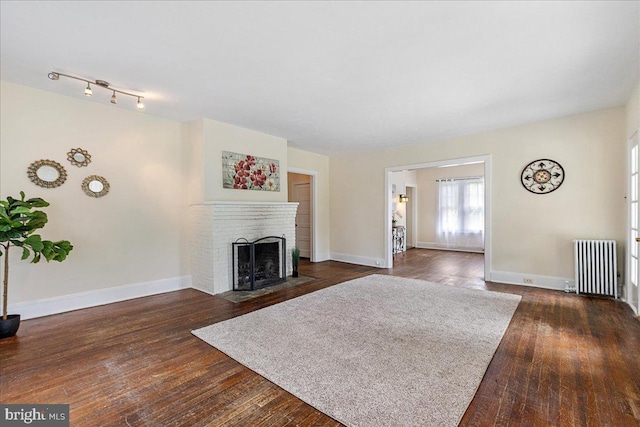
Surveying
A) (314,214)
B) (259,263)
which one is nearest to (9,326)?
(259,263)

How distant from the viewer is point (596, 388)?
1.98 m

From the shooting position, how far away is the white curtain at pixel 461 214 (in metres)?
8.61

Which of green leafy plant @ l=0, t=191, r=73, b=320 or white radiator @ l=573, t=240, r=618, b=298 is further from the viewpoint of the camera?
white radiator @ l=573, t=240, r=618, b=298

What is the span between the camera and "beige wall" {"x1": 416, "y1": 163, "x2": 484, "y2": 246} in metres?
9.42

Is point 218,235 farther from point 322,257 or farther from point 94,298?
point 322,257

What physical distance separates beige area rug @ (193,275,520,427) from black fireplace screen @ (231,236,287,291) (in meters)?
1.05

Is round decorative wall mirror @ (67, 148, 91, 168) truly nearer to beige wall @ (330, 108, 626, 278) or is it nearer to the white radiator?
beige wall @ (330, 108, 626, 278)

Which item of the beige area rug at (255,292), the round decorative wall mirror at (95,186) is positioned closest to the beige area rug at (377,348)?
the beige area rug at (255,292)

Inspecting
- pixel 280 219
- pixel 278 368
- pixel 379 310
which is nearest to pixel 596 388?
pixel 379 310

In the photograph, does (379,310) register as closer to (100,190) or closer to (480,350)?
(480,350)

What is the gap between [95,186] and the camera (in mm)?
3863

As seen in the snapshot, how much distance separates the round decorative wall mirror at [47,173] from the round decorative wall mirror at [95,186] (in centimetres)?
22

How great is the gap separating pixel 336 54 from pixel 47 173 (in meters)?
3.75

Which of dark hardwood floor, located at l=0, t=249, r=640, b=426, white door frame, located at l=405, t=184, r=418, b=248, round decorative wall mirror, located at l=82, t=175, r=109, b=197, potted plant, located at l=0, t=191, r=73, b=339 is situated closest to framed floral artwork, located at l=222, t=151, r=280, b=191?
round decorative wall mirror, located at l=82, t=175, r=109, b=197
